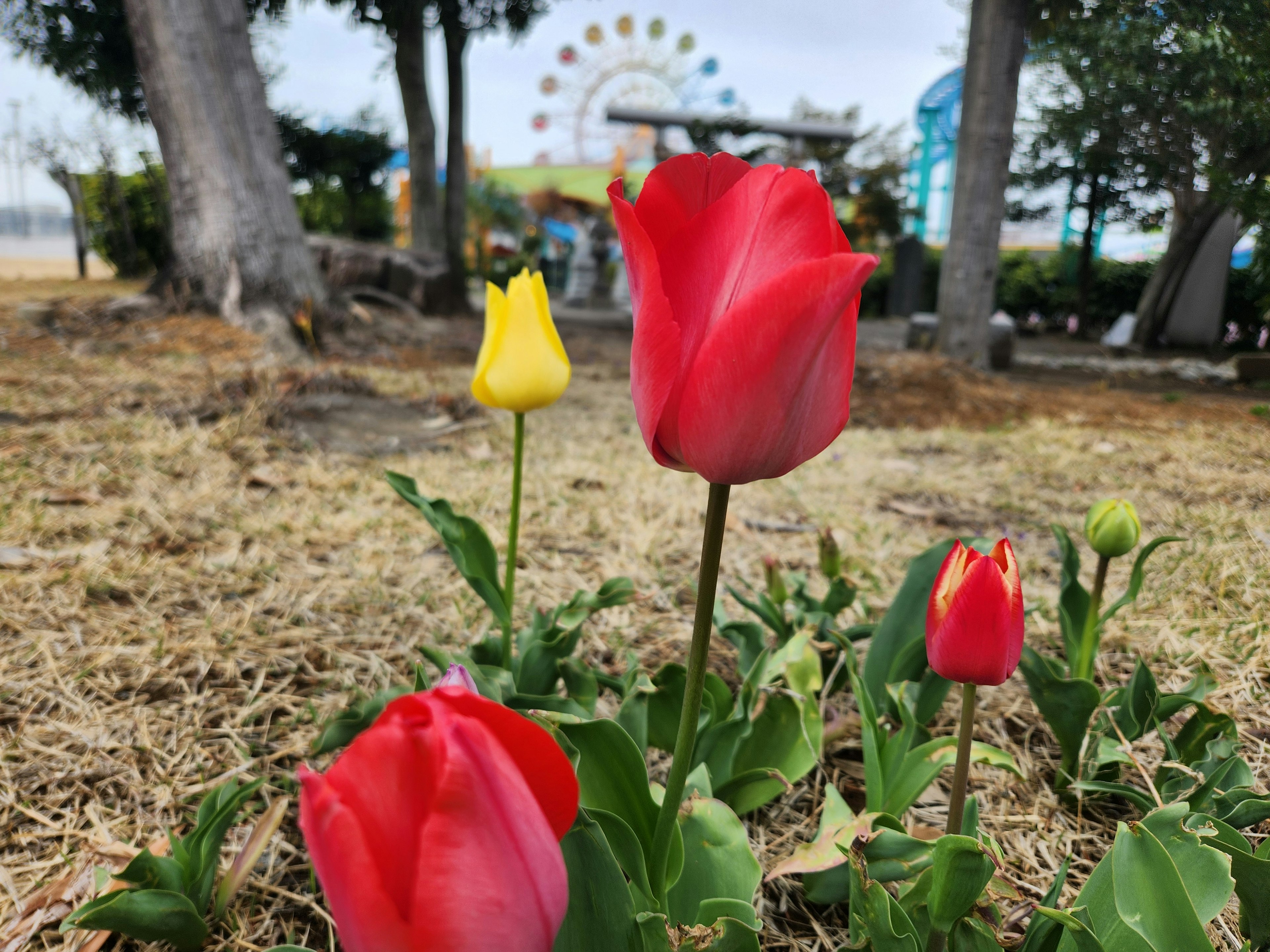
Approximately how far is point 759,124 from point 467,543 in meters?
15.4

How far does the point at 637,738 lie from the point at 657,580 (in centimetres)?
83

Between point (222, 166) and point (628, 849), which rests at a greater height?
point (222, 166)

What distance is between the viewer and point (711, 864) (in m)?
0.73

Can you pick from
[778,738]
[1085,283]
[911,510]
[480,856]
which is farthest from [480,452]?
[1085,283]

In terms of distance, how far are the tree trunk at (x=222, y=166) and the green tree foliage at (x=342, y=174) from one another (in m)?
10.5

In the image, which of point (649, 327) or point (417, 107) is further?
point (417, 107)

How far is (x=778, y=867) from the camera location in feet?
2.70

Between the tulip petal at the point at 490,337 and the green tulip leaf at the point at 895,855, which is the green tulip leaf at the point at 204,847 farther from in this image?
the green tulip leaf at the point at 895,855

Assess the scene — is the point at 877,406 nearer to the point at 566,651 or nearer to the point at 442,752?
the point at 566,651

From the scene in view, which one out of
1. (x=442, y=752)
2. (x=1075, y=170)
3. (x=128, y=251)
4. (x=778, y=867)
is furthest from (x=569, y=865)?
(x=128, y=251)

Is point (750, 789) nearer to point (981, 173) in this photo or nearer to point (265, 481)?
point (265, 481)

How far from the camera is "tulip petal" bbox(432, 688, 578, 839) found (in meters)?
0.36

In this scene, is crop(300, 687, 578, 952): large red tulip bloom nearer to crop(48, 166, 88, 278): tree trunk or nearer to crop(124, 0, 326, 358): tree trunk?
crop(124, 0, 326, 358): tree trunk

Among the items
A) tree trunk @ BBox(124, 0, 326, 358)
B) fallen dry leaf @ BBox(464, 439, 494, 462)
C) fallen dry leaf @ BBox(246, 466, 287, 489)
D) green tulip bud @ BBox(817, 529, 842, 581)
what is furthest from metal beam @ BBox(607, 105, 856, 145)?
green tulip bud @ BBox(817, 529, 842, 581)
